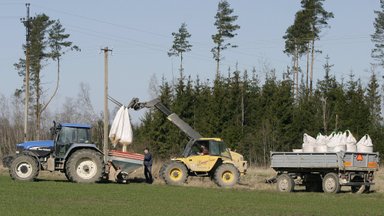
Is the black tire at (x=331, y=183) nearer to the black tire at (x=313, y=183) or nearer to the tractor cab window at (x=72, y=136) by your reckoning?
the black tire at (x=313, y=183)

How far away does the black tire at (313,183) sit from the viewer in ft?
103

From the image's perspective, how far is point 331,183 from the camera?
96.0 feet

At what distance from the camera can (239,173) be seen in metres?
32.7

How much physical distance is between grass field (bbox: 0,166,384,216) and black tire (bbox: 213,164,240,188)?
4.18 meters

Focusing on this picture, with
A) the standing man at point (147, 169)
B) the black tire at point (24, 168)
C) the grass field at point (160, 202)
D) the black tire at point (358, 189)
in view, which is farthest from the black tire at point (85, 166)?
the black tire at point (358, 189)

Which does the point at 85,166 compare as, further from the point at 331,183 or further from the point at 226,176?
the point at 331,183

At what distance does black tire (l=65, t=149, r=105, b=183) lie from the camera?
31.0 metres

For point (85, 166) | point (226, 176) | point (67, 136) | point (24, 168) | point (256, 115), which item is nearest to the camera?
point (24, 168)

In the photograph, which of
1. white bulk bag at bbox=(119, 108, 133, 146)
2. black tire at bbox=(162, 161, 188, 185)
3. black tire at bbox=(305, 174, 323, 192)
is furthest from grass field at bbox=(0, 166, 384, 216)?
white bulk bag at bbox=(119, 108, 133, 146)

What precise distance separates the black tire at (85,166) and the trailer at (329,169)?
7.13 m

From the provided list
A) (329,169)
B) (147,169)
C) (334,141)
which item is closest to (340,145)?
(334,141)

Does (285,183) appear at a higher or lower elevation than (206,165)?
lower

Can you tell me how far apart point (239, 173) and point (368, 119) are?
79.5 feet

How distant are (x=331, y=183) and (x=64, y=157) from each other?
10.8 metres
